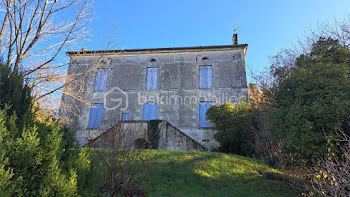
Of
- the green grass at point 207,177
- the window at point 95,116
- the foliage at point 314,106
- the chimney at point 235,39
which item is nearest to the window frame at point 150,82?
the window at point 95,116

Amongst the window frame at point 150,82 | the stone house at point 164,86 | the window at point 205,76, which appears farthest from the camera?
the window frame at point 150,82

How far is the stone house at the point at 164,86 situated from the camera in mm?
18125

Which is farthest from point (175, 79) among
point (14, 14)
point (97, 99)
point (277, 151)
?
point (14, 14)

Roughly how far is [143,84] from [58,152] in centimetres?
1590

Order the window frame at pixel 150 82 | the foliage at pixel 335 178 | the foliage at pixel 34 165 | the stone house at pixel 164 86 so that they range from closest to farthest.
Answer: the foliage at pixel 34 165, the foliage at pixel 335 178, the stone house at pixel 164 86, the window frame at pixel 150 82

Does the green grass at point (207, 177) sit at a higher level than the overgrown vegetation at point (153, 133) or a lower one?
lower

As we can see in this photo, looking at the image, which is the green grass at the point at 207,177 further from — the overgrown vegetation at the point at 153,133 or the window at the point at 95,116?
the window at the point at 95,116

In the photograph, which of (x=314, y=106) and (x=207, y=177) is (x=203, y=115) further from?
(x=314, y=106)

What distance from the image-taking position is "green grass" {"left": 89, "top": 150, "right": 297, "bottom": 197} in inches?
282

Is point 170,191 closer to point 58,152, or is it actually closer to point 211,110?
point 58,152

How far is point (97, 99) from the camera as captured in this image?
19266 millimetres

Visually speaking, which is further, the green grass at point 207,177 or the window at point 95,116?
the window at point 95,116

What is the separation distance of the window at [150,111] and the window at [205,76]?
13.0 feet

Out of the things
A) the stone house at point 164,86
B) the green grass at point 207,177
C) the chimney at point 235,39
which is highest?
the chimney at point 235,39
